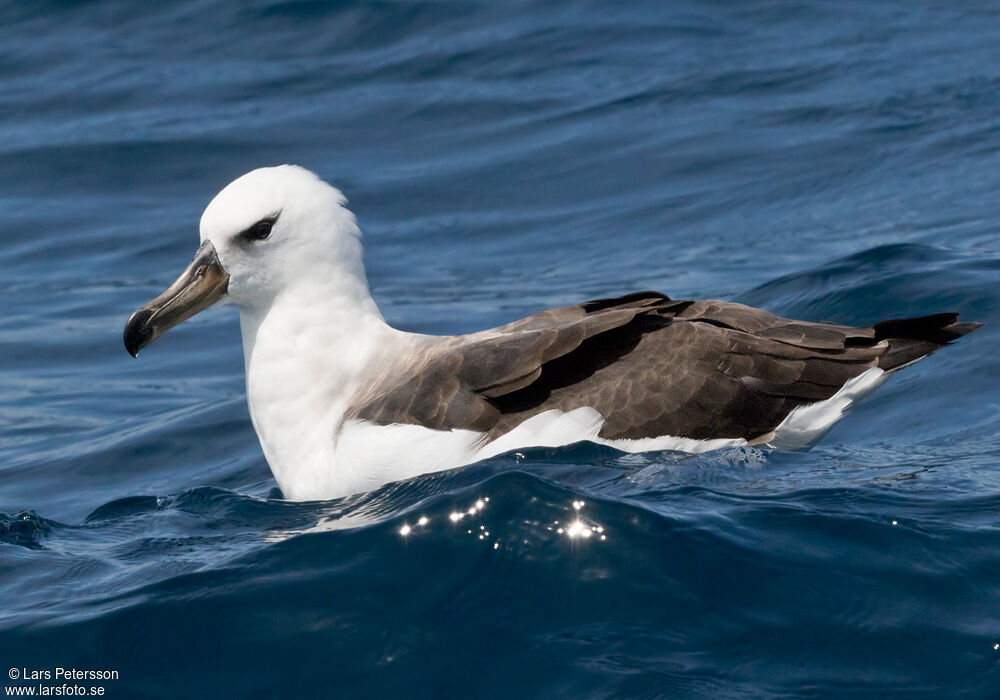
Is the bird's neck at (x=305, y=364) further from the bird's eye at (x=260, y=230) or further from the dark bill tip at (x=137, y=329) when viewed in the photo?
the dark bill tip at (x=137, y=329)

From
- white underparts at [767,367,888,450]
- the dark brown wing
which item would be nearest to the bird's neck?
the dark brown wing

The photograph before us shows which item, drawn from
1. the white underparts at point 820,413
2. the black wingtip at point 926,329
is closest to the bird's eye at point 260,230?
the white underparts at point 820,413

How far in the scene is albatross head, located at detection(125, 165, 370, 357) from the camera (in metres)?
6.64

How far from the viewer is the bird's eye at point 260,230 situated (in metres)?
6.64

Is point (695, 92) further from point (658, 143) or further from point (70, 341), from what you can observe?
point (70, 341)

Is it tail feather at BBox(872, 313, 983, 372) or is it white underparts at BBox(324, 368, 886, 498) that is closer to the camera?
white underparts at BBox(324, 368, 886, 498)

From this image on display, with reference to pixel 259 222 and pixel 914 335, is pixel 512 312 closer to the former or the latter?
pixel 259 222

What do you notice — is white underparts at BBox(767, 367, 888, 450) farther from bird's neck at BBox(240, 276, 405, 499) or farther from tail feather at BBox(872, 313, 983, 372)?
bird's neck at BBox(240, 276, 405, 499)

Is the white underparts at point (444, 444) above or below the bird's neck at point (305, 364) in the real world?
below

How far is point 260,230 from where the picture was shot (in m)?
6.67

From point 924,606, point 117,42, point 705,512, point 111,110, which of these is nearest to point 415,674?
point 705,512

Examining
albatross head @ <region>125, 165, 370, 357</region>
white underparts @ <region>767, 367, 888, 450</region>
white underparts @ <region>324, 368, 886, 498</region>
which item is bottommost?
white underparts @ <region>767, 367, 888, 450</region>

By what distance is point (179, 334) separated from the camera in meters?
11.3

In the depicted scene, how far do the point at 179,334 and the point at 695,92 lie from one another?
20.8 ft
